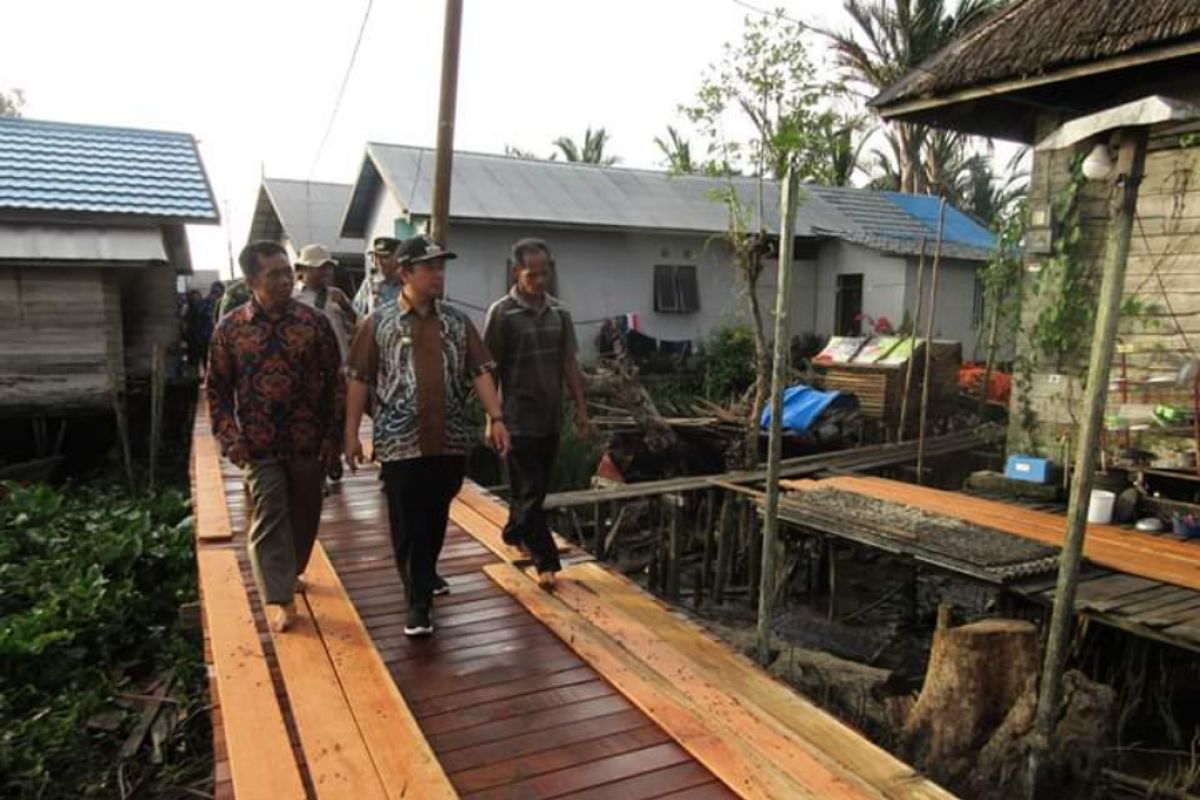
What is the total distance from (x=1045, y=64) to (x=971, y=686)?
456 centimetres

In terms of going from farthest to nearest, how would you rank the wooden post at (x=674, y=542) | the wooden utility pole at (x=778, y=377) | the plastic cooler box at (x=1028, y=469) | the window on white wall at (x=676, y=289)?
1. the window on white wall at (x=676, y=289)
2. the wooden post at (x=674, y=542)
3. the plastic cooler box at (x=1028, y=469)
4. the wooden utility pole at (x=778, y=377)

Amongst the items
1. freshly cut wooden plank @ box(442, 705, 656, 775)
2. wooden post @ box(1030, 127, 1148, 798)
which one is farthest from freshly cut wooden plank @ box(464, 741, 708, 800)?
wooden post @ box(1030, 127, 1148, 798)

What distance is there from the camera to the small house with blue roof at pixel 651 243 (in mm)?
14359

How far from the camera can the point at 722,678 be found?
3.33 meters

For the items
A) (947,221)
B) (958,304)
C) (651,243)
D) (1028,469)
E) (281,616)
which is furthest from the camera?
(947,221)

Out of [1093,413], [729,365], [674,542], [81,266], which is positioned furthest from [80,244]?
[1093,413]

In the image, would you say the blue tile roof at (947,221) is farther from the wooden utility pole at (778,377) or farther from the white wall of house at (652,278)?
the wooden utility pole at (778,377)

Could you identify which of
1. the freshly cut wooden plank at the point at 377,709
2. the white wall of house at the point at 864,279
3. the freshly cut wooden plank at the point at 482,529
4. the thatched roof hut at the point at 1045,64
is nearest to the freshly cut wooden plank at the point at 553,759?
the freshly cut wooden plank at the point at 377,709

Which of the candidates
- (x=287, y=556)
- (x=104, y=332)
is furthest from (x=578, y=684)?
(x=104, y=332)

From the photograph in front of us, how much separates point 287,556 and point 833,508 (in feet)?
14.6

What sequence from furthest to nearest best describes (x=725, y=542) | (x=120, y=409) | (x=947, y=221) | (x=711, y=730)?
(x=947, y=221) → (x=120, y=409) → (x=725, y=542) → (x=711, y=730)

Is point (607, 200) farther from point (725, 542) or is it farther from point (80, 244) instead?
point (725, 542)

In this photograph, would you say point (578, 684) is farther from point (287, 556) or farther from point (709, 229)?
point (709, 229)

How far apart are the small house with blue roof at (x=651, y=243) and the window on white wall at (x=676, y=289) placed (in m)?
0.03
